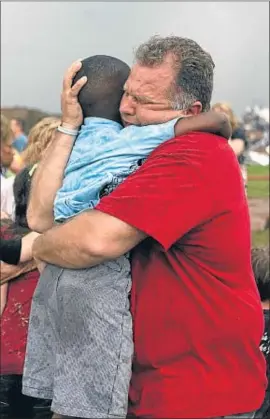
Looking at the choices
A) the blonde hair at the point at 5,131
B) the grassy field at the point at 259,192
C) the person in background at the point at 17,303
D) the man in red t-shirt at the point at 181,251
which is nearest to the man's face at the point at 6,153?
the blonde hair at the point at 5,131

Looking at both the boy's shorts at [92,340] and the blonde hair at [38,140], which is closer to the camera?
the boy's shorts at [92,340]

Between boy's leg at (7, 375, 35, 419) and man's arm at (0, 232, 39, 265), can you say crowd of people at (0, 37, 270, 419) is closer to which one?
boy's leg at (7, 375, 35, 419)

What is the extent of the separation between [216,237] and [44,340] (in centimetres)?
67

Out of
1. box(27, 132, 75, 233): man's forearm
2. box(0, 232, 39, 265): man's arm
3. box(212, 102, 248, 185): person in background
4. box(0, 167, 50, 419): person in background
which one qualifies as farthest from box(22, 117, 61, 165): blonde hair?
box(212, 102, 248, 185): person in background

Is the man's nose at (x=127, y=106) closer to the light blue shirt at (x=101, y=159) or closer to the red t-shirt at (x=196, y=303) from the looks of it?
the light blue shirt at (x=101, y=159)

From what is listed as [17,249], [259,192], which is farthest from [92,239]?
[259,192]

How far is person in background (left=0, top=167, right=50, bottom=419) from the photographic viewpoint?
13.0ft

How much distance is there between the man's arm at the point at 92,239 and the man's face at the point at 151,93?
36cm

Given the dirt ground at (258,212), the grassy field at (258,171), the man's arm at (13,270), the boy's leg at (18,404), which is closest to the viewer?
the boy's leg at (18,404)

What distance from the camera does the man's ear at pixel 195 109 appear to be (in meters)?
2.38

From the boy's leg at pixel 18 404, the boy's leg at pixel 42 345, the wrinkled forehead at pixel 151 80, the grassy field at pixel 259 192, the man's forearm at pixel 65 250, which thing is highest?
the wrinkled forehead at pixel 151 80

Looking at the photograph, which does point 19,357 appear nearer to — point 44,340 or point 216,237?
point 44,340

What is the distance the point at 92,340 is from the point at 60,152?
63 centimetres

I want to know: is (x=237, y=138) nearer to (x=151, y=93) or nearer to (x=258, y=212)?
(x=151, y=93)
